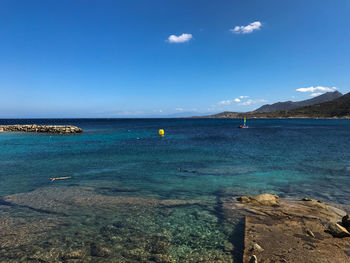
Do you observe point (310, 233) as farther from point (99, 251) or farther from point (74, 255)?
point (74, 255)

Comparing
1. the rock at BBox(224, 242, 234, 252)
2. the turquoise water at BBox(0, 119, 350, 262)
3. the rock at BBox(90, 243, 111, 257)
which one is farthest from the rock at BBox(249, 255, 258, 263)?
the rock at BBox(90, 243, 111, 257)

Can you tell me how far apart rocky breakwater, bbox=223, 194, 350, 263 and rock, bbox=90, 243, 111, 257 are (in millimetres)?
5353

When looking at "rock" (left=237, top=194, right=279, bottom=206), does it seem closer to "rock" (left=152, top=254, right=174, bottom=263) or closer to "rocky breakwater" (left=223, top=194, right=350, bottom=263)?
"rocky breakwater" (left=223, top=194, right=350, bottom=263)

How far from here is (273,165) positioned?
25297 millimetres

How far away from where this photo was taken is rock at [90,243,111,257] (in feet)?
27.7

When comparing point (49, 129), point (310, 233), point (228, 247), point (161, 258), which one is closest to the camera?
point (161, 258)

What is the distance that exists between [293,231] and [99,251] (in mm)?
8425

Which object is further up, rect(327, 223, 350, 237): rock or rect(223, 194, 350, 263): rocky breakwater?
rect(327, 223, 350, 237): rock

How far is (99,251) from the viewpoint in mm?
8656

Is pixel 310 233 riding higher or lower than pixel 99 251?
higher

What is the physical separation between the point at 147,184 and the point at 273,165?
15.8m

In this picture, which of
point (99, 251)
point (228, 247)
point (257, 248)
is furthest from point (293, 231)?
point (99, 251)

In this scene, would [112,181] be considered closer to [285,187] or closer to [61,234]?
[61,234]

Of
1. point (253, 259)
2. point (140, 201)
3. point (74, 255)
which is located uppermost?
point (253, 259)
